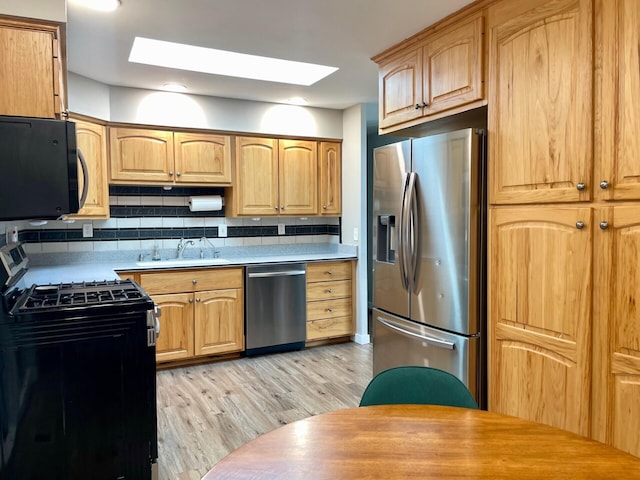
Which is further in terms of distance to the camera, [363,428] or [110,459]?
[110,459]

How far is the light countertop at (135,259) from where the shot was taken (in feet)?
10.4

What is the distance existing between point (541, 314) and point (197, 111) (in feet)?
10.6

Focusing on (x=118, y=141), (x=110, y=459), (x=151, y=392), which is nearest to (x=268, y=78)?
(x=118, y=141)

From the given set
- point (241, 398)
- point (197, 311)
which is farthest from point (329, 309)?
point (241, 398)

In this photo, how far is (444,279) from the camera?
8.02 ft

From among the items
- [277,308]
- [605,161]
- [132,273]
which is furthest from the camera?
[277,308]

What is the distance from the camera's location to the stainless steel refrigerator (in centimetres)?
232

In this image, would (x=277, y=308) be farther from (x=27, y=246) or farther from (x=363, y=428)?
(x=363, y=428)

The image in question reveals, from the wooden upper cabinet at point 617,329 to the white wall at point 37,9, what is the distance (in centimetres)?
245

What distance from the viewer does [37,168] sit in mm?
2021

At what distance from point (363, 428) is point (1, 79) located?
2079mm

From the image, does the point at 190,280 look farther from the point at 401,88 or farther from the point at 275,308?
the point at 401,88

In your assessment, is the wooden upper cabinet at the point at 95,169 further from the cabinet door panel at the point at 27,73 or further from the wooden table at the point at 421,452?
the wooden table at the point at 421,452

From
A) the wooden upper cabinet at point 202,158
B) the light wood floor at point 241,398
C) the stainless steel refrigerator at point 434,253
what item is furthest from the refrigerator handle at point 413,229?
the wooden upper cabinet at point 202,158
